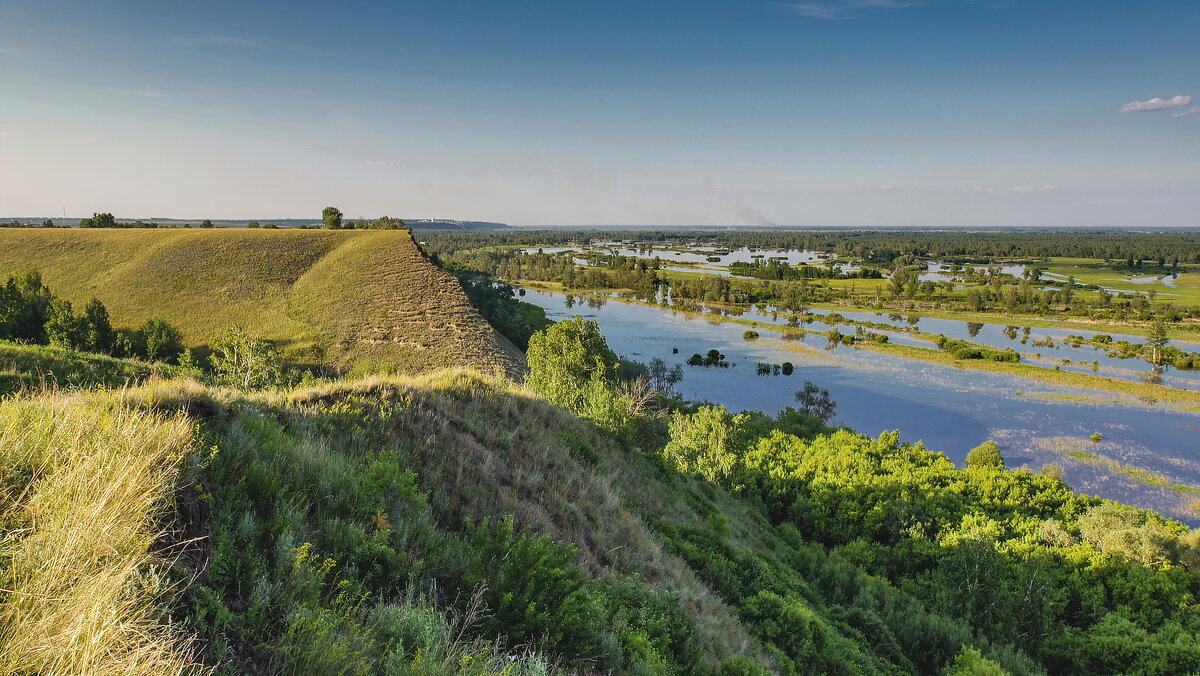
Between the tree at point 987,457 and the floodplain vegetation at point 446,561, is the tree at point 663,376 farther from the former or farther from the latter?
the floodplain vegetation at point 446,561

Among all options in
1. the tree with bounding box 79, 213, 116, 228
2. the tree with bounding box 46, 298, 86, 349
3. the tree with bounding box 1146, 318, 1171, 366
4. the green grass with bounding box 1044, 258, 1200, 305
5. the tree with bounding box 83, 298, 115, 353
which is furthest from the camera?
the green grass with bounding box 1044, 258, 1200, 305

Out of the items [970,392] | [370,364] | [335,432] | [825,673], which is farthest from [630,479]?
[970,392]

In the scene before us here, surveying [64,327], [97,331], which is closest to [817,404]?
[97,331]

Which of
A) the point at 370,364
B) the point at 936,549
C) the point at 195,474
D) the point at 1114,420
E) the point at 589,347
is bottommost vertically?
the point at 1114,420

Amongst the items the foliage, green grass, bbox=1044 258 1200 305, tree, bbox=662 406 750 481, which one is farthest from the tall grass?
green grass, bbox=1044 258 1200 305

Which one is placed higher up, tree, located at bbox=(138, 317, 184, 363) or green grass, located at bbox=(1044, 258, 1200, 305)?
green grass, located at bbox=(1044, 258, 1200, 305)

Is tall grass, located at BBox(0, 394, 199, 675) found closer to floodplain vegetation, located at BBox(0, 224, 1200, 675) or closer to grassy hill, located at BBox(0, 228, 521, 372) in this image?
floodplain vegetation, located at BBox(0, 224, 1200, 675)

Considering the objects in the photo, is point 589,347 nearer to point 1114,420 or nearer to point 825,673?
point 825,673
